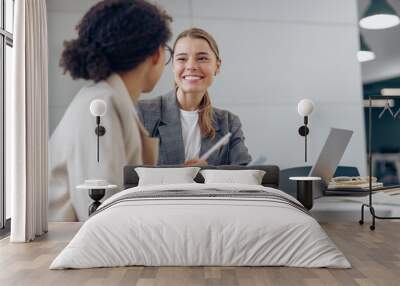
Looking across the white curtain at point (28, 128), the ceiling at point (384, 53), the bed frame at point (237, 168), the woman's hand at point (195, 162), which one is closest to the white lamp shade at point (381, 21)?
the ceiling at point (384, 53)

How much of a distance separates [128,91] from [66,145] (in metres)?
1.08

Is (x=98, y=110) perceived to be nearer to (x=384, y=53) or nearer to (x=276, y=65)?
(x=276, y=65)

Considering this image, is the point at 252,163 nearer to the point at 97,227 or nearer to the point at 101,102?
the point at 101,102

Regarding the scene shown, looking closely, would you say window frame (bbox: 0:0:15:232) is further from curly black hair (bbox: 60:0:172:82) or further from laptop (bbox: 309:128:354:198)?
laptop (bbox: 309:128:354:198)

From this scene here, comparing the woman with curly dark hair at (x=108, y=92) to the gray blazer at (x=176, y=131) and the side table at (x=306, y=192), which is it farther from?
the side table at (x=306, y=192)

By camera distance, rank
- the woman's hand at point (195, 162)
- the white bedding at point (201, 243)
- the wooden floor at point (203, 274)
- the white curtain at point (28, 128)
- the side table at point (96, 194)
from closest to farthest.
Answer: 1. the wooden floor at point (203, 274)
2. the white bedding at point (201, 243)
3. the white curtain at point (28, 128)
4. the side table at point (96, 194)
5. the woman's hand at point (195, 162)

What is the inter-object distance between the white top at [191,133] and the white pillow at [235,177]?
519 mm

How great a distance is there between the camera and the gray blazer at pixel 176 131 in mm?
6363

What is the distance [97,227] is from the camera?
150 inches

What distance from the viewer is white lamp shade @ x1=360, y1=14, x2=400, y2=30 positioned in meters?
6.42

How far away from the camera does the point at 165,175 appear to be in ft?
19.1

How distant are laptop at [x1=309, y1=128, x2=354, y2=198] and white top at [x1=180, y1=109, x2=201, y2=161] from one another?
1.55 meters

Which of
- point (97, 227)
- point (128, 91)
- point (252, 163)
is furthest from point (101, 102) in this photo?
point (97, 227)


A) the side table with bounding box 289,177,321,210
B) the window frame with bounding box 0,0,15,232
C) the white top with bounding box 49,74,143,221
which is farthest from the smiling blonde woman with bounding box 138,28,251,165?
the window frame with bounding box 0,0,15,232
